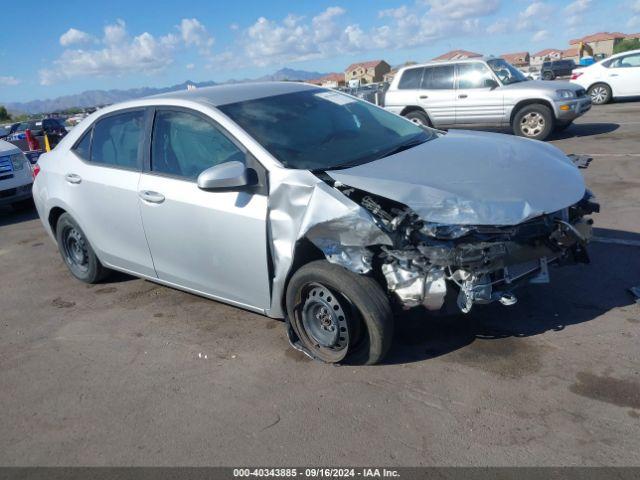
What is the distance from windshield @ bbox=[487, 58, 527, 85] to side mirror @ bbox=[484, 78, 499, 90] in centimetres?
16

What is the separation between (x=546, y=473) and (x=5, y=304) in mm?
4941

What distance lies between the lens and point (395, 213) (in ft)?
11.1

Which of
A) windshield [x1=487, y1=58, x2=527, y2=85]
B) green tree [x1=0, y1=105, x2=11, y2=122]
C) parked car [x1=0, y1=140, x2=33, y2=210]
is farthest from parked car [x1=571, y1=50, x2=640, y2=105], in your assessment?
green tree [x1=0, y1=105, x2=11, y2=122]

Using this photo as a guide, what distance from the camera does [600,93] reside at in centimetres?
1841

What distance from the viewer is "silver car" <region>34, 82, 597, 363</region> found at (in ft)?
10.8

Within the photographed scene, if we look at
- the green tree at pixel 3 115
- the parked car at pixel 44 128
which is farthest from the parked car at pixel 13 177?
the green tree at pixel 3 115

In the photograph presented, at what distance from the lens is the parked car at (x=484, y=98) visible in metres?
11.6

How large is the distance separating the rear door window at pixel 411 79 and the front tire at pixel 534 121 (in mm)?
2432

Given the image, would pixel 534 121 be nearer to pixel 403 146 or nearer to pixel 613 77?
pixel 613 77

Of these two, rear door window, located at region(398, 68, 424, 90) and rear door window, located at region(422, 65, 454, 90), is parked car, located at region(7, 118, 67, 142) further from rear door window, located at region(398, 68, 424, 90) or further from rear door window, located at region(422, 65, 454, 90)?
rear door window, located at region(422, 65, 454, 90)

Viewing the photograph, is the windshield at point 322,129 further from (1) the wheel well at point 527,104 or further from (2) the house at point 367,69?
(2) the house at point 367,69

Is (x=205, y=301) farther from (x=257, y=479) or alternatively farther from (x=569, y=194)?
(x=569, y=194)

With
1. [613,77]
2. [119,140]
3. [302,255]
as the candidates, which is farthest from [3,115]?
[302,255]

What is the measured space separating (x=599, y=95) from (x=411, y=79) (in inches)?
345
